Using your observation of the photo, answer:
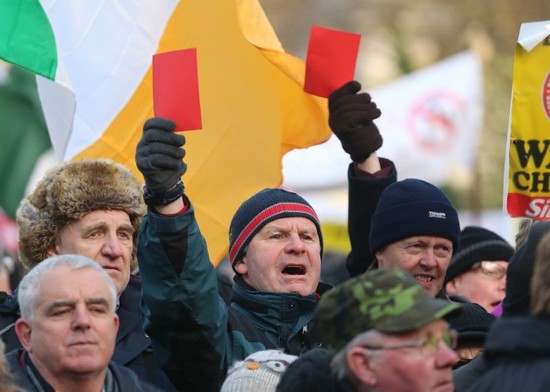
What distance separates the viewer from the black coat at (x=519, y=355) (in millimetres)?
4836

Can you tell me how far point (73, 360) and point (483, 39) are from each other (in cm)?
2416

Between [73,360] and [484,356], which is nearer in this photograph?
[484,356]

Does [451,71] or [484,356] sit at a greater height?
[451,71]

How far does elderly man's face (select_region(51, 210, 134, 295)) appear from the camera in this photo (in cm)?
670

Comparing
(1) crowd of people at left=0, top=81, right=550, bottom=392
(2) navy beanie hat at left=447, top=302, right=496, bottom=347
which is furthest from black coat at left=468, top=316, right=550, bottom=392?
(2) navy beanie hat at left=447, top=302, right=496, bottom=347

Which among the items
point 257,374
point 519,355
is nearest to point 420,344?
point 519,355

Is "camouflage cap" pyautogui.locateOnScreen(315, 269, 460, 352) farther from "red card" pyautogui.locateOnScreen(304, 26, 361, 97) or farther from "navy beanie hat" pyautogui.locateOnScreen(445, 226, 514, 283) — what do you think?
"navy beanie hat" pyautogui.locateOnScreen(445, 226, 514, 283)

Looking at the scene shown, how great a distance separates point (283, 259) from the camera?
261 inches

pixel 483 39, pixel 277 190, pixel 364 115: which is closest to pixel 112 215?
pixel 277 190

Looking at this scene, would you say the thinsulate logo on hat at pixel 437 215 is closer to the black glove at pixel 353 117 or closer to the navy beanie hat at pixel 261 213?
the black glove at pixel 353 117

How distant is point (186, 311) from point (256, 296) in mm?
→ 598

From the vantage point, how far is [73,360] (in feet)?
18.2

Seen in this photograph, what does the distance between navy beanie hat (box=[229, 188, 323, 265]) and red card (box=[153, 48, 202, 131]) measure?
0.61 meters

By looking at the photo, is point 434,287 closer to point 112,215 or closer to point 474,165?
point 112,215
